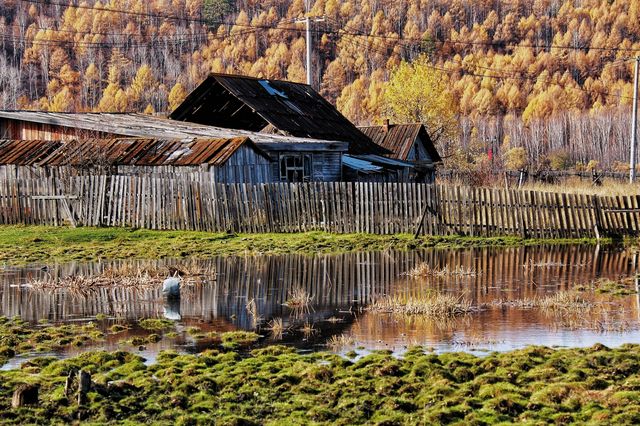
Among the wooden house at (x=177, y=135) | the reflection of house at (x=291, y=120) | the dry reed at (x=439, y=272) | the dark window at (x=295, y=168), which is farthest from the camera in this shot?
the reflection of house at (x=291, y=120)

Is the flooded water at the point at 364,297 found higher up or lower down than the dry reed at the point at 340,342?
lower down

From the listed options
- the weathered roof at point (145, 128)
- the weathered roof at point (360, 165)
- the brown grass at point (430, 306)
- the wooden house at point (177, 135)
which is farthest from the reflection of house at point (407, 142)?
the brown grass at point (430, 306)

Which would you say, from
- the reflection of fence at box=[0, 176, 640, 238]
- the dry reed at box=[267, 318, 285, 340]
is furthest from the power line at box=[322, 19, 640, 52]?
the dry reed at box=[267, 318, 285, 340]

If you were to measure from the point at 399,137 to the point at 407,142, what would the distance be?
96cm

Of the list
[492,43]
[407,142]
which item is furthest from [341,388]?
[492,43]

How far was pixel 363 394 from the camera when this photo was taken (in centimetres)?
1018

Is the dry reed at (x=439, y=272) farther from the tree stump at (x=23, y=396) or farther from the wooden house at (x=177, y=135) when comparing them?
the wooden house at (x=177, y=135)

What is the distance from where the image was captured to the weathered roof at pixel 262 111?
41.6 metres

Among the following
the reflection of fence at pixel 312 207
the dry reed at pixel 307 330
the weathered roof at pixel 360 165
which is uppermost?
the weathered roof at pixel 360 165

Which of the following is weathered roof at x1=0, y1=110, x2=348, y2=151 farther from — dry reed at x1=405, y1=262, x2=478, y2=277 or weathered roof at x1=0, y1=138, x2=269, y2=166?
dry reed at x1=405, y1=262, x2=478, y2=277

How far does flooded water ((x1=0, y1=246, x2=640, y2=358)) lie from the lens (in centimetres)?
1333

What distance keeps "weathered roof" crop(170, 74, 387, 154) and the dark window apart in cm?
234

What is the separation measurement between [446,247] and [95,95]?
160951mm

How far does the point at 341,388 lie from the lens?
34.0 feet
